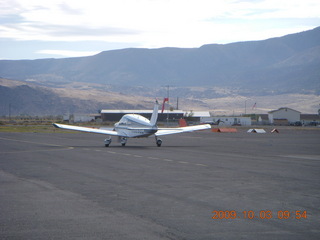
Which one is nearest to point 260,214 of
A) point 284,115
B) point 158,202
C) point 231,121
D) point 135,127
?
point 158,202

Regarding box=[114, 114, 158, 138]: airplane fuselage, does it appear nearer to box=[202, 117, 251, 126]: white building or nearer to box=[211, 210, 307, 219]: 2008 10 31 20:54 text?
box=[211, 210, 307, 219]: 2008 10 31 20:54 text

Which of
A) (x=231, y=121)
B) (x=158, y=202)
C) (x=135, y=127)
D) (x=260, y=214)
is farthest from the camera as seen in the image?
(x=231, y=121)

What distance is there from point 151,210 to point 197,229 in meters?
2.13

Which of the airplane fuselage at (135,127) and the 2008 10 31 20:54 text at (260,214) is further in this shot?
the airplane fuselage at (135,127)

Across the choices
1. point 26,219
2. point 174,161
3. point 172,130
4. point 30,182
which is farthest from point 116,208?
point 172,130

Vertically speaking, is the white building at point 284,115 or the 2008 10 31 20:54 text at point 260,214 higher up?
the white building at point 284,115

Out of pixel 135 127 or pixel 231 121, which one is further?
pixel 231 121

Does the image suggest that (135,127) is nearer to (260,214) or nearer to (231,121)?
(260,214)

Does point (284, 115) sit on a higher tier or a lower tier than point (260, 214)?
higher

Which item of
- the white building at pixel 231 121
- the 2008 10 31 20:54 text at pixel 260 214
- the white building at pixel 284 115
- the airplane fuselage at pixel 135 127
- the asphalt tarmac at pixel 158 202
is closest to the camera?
the asphalt tarmac at pixel 158 202

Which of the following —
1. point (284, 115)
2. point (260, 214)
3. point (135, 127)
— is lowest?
point (260, 214)

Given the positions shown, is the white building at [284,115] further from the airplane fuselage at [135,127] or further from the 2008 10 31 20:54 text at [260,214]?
the 2008 10 31 20:54 text at [260,214]

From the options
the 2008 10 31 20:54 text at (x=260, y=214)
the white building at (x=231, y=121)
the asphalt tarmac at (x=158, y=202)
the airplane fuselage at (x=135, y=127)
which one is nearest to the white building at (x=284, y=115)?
the white building at (x=231, y=121)

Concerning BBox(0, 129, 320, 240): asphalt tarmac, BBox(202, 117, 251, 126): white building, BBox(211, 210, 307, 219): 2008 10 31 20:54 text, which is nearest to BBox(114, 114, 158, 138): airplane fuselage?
BBox(0, 129, 320, 240): asphalt tarmac
